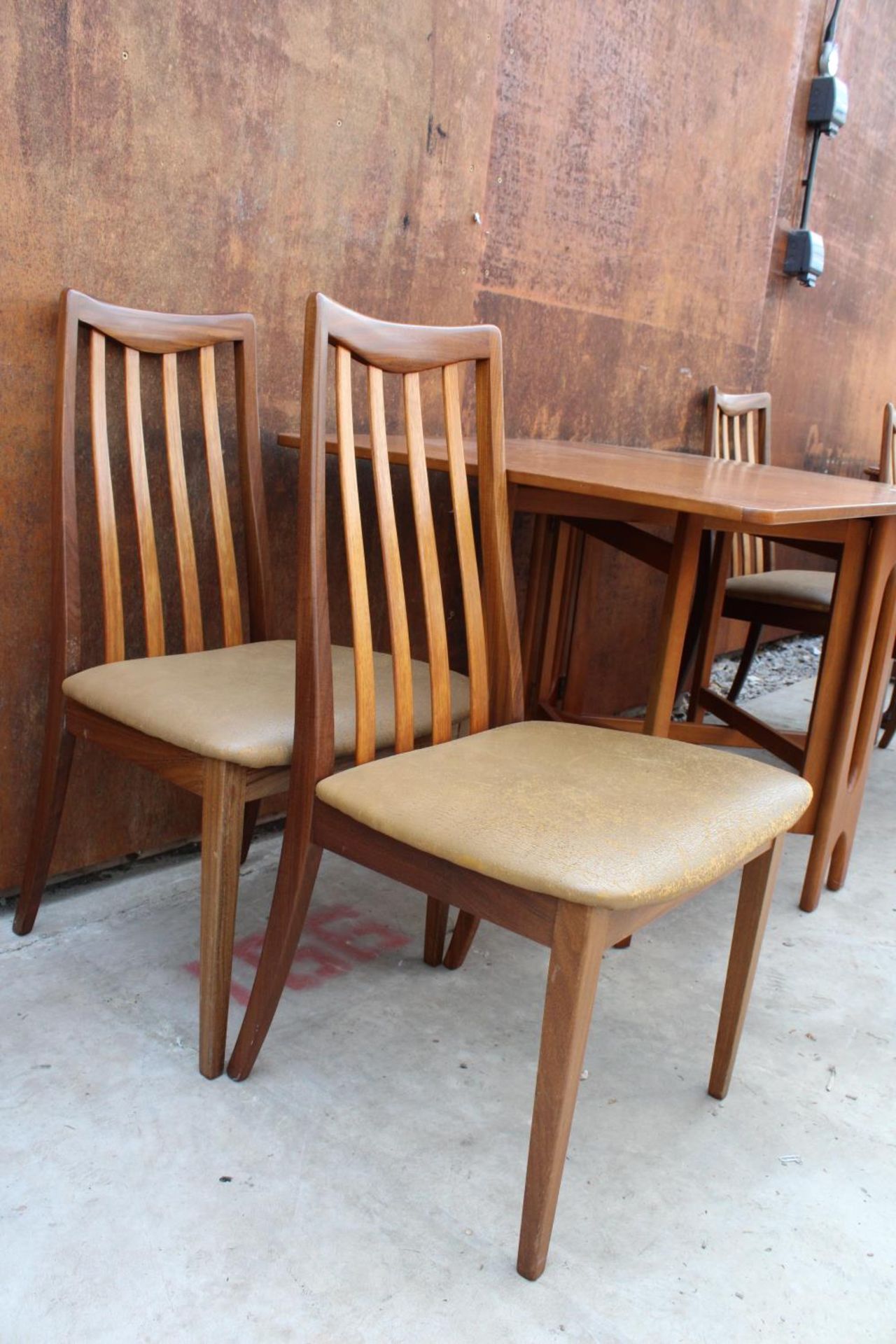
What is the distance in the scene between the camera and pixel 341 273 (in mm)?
2211

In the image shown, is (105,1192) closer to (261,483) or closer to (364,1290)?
(364,1290)

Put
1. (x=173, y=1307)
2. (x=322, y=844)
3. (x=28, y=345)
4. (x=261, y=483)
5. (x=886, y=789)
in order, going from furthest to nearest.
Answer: (x=886, y=789) < (x=261, y=483) < (x=28, y=345) < (x=322, y=844) < (x=173, y=1307)

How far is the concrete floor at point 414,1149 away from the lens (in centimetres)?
119

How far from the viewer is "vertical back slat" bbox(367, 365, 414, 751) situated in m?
1.48

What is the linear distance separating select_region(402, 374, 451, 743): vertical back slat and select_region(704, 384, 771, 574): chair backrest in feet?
5.48

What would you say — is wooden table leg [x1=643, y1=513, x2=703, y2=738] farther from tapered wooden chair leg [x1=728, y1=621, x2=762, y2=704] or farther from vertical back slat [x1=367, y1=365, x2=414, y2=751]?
tapered wooden chair leg [x1=728, y1=621, x2=762, y2=704]

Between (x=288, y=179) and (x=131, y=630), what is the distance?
35.2 inches

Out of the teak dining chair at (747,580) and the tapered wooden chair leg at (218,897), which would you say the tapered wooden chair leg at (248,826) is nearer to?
the tapered wooden chair leg at (218,897)

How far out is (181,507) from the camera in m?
1.82

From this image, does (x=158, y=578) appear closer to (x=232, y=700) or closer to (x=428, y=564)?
(x=232, y=700)

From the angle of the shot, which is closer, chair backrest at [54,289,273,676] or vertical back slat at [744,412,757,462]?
chair backrest at [54,289,273,676]

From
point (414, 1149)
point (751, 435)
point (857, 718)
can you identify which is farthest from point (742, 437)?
point (414, 1149)

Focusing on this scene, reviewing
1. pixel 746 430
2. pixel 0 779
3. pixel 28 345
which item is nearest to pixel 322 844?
pixel 0 779

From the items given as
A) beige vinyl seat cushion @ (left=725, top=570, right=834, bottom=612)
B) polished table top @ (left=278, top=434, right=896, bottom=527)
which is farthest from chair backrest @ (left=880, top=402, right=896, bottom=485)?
polished table top @ (left=278, top=434, right=896, bottom=527)
